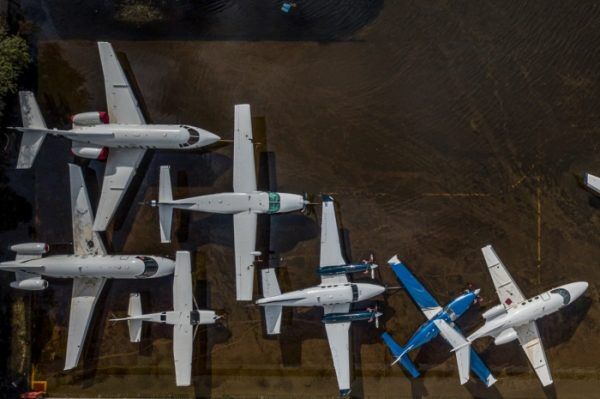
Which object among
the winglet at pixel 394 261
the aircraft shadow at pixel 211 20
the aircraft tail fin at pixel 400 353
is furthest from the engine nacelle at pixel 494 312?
the aircraft shadow at pixel 211 20

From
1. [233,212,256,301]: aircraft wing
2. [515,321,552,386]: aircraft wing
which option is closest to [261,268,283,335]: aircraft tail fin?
[233,212,256,301]: aircraft wing

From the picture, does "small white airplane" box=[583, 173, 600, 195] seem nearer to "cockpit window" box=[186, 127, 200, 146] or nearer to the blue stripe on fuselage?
the blue stripe on fuselage

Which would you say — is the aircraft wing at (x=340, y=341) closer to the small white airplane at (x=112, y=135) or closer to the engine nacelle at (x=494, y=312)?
the engine nacelle at (x=494, y=312)

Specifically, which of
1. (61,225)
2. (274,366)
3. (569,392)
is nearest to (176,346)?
(274,366)

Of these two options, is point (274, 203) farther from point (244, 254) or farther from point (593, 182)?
point (593, 182)

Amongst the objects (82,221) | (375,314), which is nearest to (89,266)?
(82,221)

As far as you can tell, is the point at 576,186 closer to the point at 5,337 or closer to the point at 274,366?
the point at 274,366
